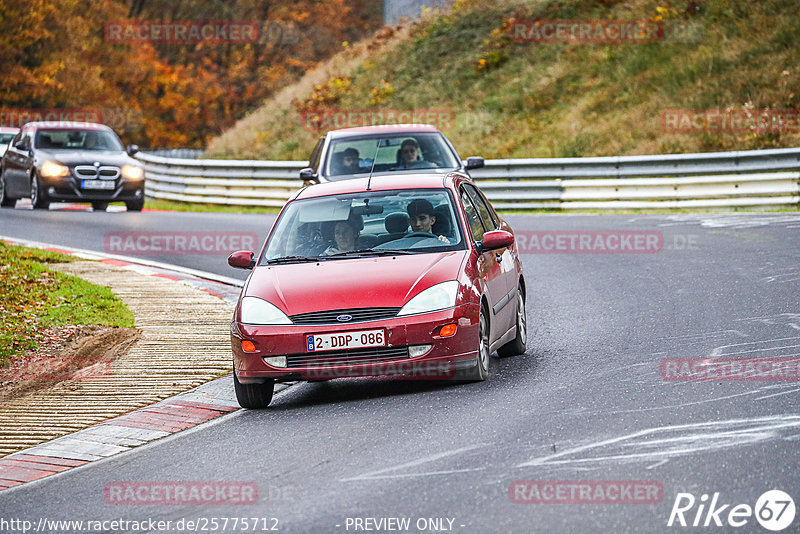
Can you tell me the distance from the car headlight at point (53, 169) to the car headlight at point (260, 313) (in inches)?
689

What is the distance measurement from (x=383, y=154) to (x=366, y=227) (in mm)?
7330

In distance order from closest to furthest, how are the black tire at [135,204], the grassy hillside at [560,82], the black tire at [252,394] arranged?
the black tire at [252,394], the black tire at [135,204], the grassy hillside at [560,82]

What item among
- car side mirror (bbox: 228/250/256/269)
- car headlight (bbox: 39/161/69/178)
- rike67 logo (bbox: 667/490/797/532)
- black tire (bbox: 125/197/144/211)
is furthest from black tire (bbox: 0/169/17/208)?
rike67 logo (bbox: 667/490/797/532)

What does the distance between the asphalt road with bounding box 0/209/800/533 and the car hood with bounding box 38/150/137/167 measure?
1545cm

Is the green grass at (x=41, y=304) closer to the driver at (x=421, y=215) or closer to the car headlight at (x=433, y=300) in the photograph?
the driver at (x=421, y=215)

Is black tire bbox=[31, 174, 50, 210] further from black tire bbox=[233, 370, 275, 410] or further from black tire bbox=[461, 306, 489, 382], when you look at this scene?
black tire bbox=[461, 306, 489, 382]

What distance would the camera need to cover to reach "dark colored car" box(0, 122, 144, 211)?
1000 inches

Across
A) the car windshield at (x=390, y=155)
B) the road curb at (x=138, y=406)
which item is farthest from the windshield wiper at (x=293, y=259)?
the car windshield at (x=390, y=155)

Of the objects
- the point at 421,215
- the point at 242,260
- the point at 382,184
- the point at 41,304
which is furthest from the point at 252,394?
the point at 41,304

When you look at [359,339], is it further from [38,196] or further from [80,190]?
[38,196]

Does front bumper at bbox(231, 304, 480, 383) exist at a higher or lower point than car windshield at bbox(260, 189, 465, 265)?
lower

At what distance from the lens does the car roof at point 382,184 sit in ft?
33.2

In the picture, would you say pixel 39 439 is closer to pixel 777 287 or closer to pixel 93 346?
pixel 93 346

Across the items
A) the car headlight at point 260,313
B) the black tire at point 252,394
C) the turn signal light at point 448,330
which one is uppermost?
the car headlight at point 260,313
